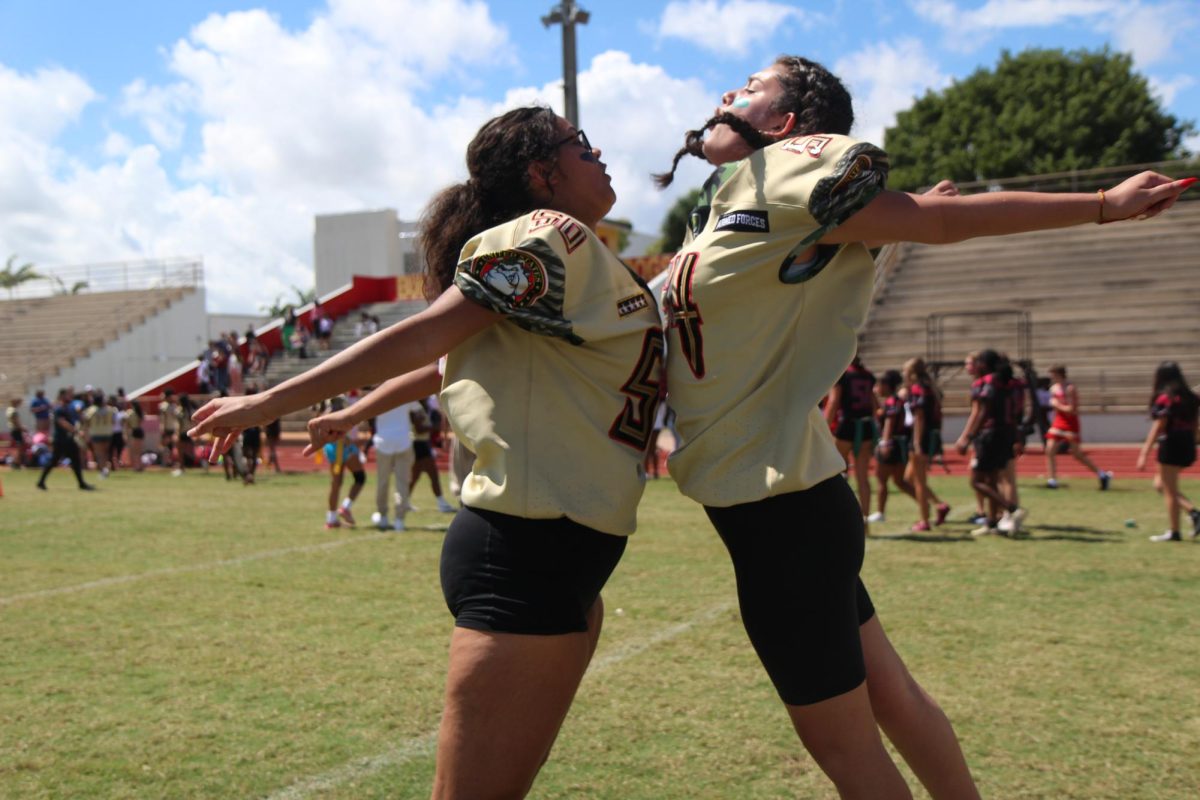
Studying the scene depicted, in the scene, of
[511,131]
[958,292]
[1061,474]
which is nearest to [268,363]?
[958,292]

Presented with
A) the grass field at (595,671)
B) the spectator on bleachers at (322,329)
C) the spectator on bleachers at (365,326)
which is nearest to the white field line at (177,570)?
the grass field at (595,671)

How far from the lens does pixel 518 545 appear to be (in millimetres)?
2305

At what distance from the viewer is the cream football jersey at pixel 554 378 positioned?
2299 millimetres

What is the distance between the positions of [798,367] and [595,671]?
11.7 ft

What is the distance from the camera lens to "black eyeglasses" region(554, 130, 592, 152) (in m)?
2.54

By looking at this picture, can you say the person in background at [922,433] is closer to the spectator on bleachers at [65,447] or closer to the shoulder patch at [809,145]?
the shoulder patch at [809,145]

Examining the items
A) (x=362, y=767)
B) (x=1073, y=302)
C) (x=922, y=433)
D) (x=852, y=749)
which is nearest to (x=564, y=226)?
(x=852, y=749)

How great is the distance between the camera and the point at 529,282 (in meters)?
2.28

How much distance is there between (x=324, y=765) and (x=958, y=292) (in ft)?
96.1

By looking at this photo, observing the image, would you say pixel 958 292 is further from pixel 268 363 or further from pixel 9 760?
pixel 9 760

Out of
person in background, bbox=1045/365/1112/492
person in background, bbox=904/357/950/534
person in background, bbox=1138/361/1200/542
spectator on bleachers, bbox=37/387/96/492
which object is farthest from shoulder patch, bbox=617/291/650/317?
spectator on bleachers, bbox=37/387/96/492

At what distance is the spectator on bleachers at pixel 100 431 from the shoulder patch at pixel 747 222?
71.3 feet

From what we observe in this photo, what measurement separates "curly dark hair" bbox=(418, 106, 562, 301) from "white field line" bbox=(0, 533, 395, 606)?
6617mm

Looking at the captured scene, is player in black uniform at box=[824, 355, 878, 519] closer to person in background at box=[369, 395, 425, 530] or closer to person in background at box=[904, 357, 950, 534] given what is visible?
person in background at box=[904, 357, 950, 534]
